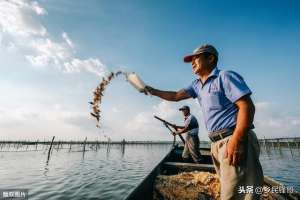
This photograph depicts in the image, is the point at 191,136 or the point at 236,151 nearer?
the point at 236,151

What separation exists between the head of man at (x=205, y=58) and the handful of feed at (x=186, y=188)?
107 inches

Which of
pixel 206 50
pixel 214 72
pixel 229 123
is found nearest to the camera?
pixel 229 123

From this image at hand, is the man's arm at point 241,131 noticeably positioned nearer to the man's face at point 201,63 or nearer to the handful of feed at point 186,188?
the man's face at point 201,63

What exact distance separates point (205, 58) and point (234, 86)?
2.21ft

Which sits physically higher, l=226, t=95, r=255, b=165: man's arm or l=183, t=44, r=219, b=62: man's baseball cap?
l=183, t=44, r=219, b=62: man's baseball cap

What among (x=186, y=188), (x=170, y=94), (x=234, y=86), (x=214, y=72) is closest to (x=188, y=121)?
(x=186, y=188)

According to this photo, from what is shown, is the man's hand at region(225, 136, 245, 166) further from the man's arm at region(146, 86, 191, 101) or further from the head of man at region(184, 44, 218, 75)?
Answer: the man's arm at region(146, 86, 191, 101)

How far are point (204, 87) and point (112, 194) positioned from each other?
943cm

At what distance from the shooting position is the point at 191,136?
8211 millimetres

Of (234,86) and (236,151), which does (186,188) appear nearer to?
(236,151)

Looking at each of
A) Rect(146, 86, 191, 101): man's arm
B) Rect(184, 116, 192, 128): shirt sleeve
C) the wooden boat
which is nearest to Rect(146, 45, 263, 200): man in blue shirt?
Rect(146, 86, 191, 101): man's arm

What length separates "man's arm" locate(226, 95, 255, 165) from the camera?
1.98 metres

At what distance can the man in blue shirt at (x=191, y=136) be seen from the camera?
8.02 metres

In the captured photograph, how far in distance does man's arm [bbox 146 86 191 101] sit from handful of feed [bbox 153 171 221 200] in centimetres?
217
